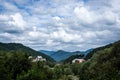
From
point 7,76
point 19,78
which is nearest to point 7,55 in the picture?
point 7,76

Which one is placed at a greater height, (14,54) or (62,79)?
(14,54)

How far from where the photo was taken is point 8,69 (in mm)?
80312

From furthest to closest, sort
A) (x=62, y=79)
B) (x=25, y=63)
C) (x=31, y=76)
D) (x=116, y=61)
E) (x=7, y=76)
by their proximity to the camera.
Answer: (x=62, y=79) < (x=25, y=63) < (x=7, y=76) < (x=31, y=76) < (x=116, y=61)

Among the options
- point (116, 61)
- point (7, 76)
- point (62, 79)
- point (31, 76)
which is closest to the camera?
point (116, 61)

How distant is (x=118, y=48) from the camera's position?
234 feet

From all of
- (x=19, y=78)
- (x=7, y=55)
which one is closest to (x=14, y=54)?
(x=7, y=55)

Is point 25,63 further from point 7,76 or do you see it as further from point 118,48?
point 118,48

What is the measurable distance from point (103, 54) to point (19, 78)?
26.0 metres

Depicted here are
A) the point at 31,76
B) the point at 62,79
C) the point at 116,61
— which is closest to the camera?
the point at 116,61

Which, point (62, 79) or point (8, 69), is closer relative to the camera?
Result: point (8, 69)

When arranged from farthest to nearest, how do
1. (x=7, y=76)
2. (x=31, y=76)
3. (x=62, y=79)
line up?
(x=62, y=79) < (x=7, y=76) < (x=31, y=76)

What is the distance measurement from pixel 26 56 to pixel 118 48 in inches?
1125

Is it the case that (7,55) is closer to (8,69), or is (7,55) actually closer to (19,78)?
(8,69)

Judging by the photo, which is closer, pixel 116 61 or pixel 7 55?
pixel 116 61
